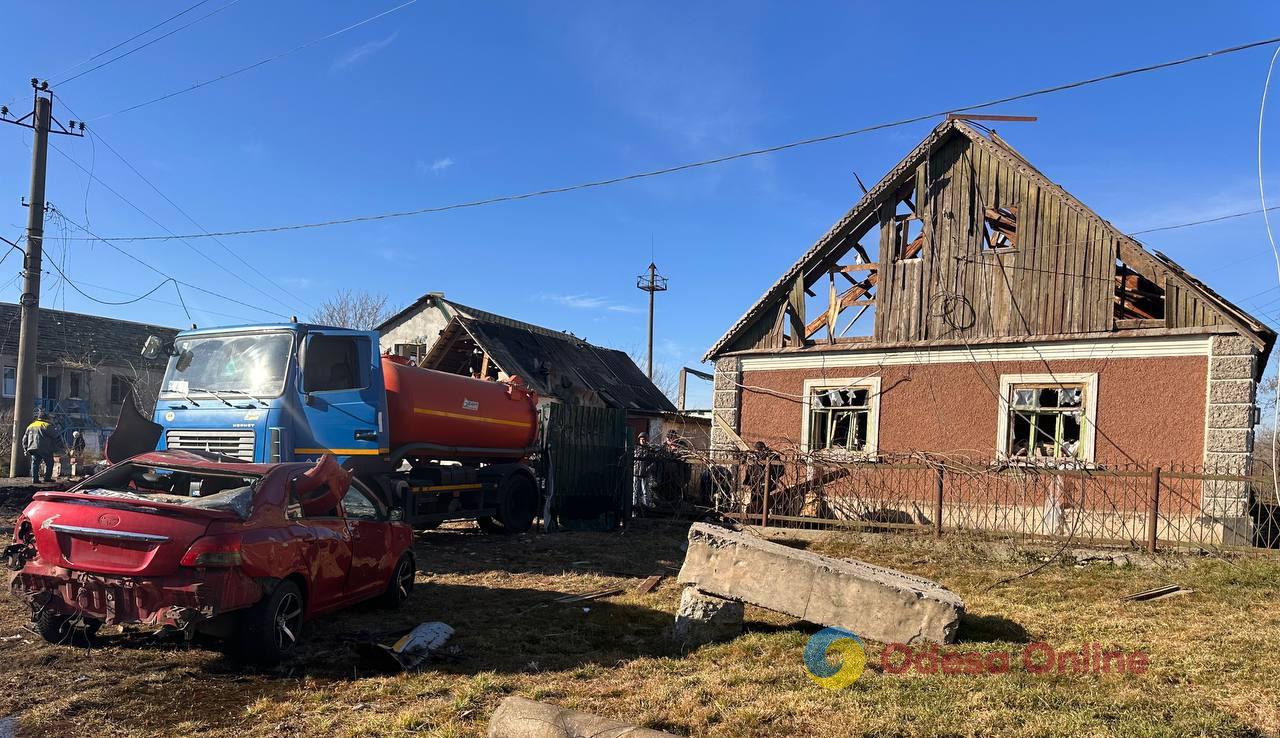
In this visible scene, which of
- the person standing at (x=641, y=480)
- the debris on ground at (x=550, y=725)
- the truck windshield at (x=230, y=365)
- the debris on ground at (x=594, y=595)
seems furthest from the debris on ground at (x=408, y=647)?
the person standing at (x=641, y=480)

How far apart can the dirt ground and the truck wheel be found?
4594 millimetres

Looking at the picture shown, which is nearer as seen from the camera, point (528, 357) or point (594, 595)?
point (594, 595)

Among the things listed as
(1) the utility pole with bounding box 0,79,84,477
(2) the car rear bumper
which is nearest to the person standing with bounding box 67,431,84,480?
(1) the utility pole with bounding box 0,79,84,477

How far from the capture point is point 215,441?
9.66 m

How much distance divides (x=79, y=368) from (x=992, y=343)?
37.6 meters

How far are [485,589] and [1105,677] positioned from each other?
587 cm

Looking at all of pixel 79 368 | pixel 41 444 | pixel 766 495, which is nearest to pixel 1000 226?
pixel 766 495

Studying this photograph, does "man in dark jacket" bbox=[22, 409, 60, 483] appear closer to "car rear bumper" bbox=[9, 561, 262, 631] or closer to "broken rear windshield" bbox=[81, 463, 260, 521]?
"broken rear windshield" bbox=[81, 463, 260, 521]

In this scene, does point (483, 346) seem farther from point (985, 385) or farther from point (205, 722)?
point (205, 722)

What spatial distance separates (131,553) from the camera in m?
5.09

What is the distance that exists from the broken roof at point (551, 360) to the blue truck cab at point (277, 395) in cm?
1033

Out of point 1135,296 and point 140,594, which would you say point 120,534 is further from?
point 1135,296

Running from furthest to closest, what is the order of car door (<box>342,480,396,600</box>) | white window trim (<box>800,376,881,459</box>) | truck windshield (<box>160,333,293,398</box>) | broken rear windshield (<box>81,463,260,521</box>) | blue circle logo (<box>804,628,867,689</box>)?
white window trim (<box>800,376,881,459</box>) → truck windshield (<box>160,333,293,398</box>) → car door (<box>342,480,396,600</box>) → broken rear windshield (<box>81,463,260,521</box>) → blue circle logo (<box>804,628,867,689</box>)

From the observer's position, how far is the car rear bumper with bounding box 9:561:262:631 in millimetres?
4961
